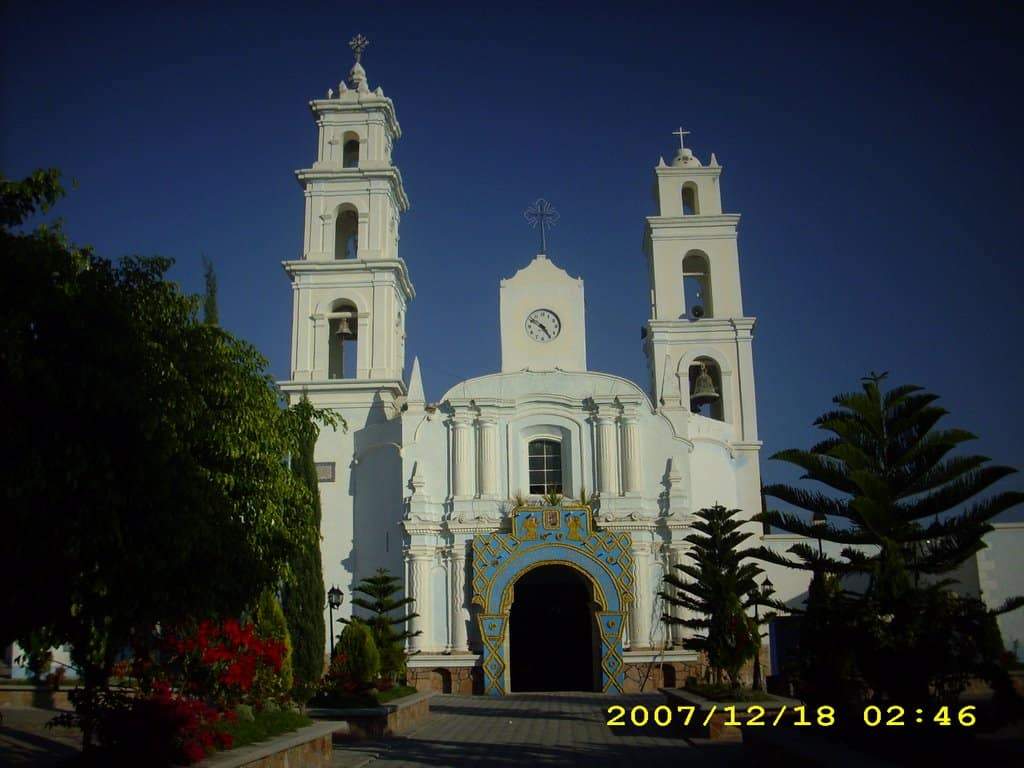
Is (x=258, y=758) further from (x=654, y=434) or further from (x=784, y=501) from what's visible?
(x=654, y=434)

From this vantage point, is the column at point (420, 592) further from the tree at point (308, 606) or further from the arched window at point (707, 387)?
the arched window at point (707, 387)

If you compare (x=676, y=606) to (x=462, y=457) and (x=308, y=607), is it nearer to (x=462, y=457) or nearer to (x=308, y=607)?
(x=462, y=457)

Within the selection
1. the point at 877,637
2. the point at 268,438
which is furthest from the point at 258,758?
the point at 877,637

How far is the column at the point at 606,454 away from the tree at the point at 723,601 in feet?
14.8

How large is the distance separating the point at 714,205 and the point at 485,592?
15.1 metres

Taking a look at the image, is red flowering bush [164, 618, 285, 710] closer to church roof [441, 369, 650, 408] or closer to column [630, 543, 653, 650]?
column [630, 543, 653, 650]

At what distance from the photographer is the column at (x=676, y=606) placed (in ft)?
91.4

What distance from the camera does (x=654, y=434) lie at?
30.0 meters

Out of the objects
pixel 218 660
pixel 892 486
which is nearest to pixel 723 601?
pixel 892 486

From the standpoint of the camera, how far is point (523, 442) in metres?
30.1

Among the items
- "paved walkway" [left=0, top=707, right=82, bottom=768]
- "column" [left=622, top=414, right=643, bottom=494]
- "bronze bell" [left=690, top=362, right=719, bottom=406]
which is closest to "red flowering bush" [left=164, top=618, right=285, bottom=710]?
"paved walkway" [left=0, top=707, right=82, bottom=768]

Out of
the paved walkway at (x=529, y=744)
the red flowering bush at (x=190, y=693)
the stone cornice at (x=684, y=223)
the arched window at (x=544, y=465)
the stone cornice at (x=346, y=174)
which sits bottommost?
the paved walkway at (x=529, y=744)

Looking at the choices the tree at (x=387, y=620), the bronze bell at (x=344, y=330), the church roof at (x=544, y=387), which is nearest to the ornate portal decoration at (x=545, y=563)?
the tree at (x=387, y=620)

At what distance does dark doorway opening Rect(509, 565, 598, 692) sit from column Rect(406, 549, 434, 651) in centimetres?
314
